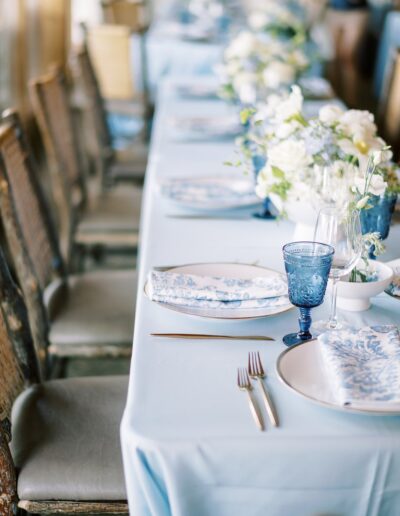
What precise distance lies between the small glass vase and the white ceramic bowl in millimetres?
226

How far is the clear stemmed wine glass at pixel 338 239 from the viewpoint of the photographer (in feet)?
4.20

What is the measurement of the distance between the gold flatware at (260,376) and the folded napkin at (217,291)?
176 millimetres

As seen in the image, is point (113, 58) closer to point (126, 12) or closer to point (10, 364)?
point (126, 12)

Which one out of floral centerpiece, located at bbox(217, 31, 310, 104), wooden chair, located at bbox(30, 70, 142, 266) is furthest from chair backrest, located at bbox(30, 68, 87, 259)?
floral centerpiece, located at bbox(217, 31, 310, 104)

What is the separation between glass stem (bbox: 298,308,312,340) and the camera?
1285 millimetres

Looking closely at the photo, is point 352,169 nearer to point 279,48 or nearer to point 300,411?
point 300,411

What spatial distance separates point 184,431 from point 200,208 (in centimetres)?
99

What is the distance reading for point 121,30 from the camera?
4258 millimetres

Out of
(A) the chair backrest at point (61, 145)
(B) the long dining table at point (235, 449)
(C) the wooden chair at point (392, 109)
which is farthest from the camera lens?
(C) the wooden chair at point (392, 109)

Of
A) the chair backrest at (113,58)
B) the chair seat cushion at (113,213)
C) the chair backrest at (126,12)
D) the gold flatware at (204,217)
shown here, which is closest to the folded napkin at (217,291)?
the gold flatware at (204,217)

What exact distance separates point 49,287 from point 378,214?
1.08 metres

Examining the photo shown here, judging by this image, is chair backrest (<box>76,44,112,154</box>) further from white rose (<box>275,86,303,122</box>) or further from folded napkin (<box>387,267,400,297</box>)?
folded napkin (<box>387,267,400,297</box>)

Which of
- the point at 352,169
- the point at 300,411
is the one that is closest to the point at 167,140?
the point at 352,169

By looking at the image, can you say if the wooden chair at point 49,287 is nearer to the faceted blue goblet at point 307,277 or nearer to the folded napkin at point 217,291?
the folded napkin at point 217,291
